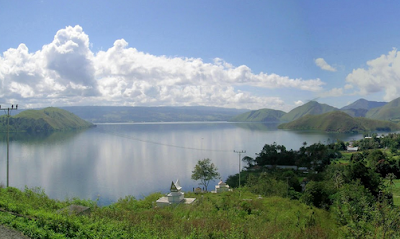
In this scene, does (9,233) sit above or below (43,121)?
below

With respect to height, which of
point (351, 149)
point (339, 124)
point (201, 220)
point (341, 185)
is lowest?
point (351, 149)

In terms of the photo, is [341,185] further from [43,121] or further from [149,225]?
[43,121]

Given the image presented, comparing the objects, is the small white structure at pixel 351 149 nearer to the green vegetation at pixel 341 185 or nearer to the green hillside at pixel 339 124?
the green vegetation at pixel 341 185

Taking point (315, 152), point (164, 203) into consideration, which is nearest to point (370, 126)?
point (315, 152)

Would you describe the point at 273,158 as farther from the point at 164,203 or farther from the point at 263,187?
the point at 164,203

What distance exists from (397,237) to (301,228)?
6.61 feet

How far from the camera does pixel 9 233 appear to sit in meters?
5.12

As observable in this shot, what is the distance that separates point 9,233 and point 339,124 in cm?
11136

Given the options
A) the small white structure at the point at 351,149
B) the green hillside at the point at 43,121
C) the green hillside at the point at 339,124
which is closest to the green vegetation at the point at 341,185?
the small white structure at the point at 351,149

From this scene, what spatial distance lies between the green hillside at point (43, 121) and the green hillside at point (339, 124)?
81.8 meters

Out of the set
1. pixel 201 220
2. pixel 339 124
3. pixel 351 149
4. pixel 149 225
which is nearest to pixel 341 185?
pixel 201 220

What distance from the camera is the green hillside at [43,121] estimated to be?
79.6 metres

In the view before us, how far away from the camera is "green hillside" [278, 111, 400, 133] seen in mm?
100375

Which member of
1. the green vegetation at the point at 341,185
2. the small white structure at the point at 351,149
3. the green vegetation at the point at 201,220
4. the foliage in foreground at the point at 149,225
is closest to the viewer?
the foliage in foreground at the point at 149,225
